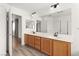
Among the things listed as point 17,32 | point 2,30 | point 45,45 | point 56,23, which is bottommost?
point 45,45

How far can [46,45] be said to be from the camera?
12.8 feet

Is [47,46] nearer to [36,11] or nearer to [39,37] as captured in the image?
[39,37]

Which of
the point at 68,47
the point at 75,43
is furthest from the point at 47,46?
the point at 75,43

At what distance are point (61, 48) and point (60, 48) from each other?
0.14 ft

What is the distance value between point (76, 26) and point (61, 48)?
93 centimetres

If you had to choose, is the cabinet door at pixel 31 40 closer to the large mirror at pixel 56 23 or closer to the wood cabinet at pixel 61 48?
the large mirror at pixel 56 23

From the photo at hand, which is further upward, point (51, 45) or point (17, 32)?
point (17, 32)

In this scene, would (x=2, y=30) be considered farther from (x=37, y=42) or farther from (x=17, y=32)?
(x=17, y=32)

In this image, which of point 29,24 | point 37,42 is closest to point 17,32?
point 29,24

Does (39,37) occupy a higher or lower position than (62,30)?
lower

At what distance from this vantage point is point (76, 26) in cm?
241

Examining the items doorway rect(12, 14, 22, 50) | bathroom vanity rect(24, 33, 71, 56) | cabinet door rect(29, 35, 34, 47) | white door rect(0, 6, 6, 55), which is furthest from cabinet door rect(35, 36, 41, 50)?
white door rect(0, 6, 6, 55)

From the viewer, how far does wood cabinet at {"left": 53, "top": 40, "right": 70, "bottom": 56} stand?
9.50ft

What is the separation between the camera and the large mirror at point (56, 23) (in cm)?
365
